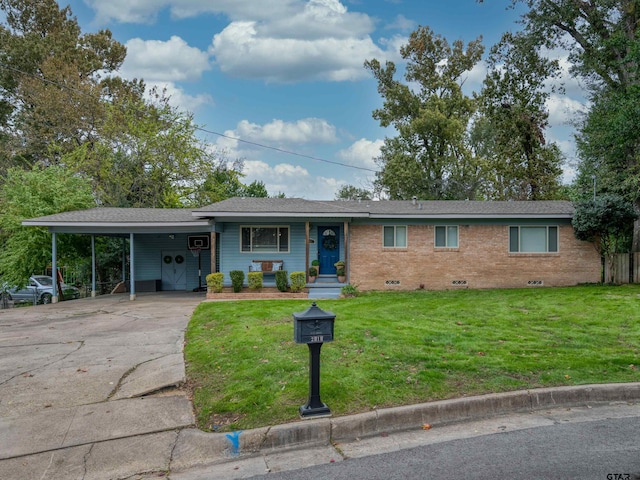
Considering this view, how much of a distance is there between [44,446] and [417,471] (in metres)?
3.63

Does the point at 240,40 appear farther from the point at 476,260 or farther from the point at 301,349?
the point at 301,349

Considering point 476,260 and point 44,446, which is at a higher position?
point 476,260

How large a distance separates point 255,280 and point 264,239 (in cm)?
219

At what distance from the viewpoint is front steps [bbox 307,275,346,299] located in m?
16.2

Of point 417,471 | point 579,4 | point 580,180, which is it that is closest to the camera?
point 417,471

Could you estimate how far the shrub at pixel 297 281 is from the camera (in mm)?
16438

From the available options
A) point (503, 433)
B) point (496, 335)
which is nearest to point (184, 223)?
point (496, 335)

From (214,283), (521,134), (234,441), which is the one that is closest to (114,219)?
(214,283)

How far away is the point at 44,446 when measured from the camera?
14.4 ft

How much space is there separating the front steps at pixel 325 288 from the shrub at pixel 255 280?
1.89 meters

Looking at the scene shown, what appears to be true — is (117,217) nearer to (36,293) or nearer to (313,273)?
(36,293)

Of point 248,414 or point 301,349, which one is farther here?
point 301,349

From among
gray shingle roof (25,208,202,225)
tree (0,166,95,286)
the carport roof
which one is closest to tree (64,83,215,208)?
tree (0,166,95,286)

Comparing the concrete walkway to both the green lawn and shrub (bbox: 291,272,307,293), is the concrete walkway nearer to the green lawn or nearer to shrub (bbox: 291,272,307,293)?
the green lawn
